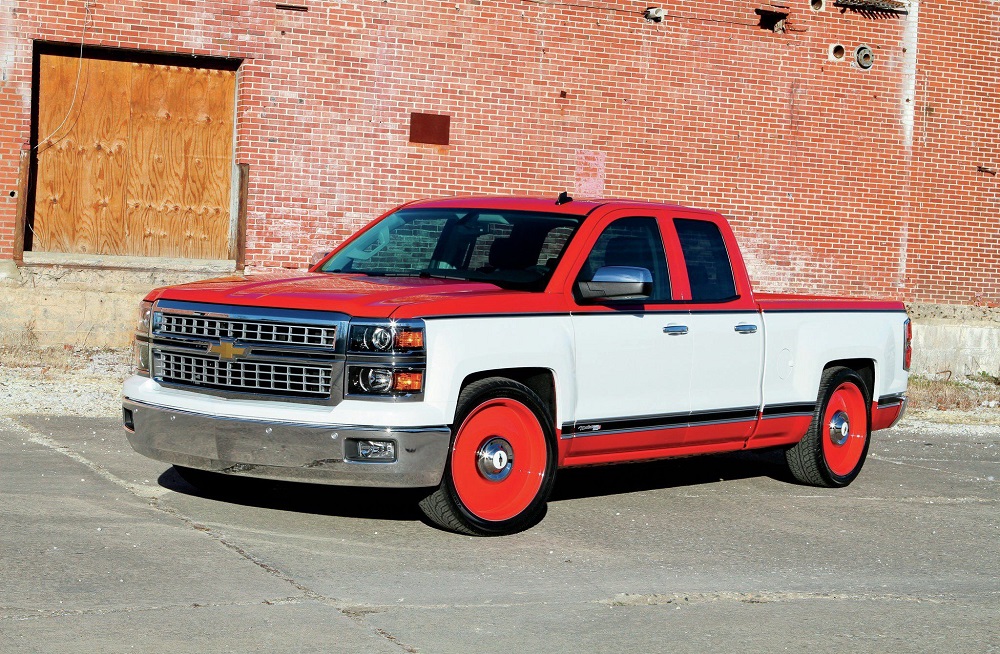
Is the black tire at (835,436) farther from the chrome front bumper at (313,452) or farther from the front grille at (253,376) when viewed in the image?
the front grille at (253,376)

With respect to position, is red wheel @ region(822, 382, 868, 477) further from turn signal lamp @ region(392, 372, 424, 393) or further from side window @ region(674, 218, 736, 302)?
turn signal lamp @ region(392, 372, 424, 393)

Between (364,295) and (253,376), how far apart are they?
721 mm

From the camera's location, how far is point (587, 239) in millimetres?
8359

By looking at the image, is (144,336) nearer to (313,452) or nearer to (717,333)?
(313,452)

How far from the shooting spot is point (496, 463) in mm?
7598

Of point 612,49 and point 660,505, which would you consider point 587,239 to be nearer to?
point 660,505

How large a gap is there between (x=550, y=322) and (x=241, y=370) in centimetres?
173

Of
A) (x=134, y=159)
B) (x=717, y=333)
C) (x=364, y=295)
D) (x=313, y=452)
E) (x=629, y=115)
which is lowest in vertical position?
(x=313, y=452)

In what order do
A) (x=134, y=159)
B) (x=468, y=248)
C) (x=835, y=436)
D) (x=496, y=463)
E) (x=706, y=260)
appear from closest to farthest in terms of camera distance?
(x=496, y=463) < (x=468, y=248) < (x=706, y=260) < (x=835, y=436) < (x=134, y=159)

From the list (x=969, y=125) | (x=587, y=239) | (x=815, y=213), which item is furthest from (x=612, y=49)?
(x=587, y=239)

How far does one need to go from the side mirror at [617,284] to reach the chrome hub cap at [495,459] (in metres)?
1.04

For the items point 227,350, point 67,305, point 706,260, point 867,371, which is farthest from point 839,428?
point 67,305

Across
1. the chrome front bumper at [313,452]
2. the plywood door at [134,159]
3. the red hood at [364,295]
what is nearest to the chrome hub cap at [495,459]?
the chrome front bumper at [313,452]

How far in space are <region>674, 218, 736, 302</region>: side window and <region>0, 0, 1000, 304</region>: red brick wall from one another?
8.55 meters
